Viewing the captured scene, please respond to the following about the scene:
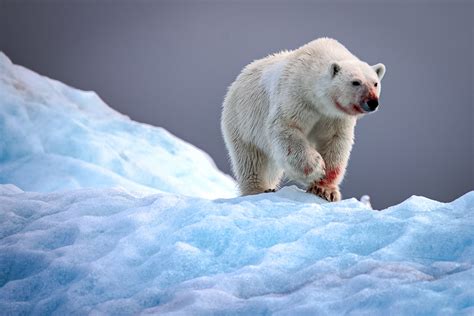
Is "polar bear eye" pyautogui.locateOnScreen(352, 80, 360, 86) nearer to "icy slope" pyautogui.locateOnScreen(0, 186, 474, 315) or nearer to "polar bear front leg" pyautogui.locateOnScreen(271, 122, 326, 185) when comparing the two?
"polar bear front leg" pyautogui.locateOnScreen(271, 122, 326, 185)

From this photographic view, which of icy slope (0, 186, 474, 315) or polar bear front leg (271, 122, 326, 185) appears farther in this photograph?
polar bear front leg (271, 122, 326, 185)

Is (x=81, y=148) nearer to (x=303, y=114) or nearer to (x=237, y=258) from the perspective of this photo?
(x=303, y=114)

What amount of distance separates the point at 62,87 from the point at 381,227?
10868 mm

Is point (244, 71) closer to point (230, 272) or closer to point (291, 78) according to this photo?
point (291, 78)

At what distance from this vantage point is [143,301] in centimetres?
369

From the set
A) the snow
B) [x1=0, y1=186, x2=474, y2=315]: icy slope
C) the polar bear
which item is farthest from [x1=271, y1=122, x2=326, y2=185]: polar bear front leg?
[x1=0, y1=186, x2=474, y2=315]: icy slope

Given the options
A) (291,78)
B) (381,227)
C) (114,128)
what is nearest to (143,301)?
(381,227)

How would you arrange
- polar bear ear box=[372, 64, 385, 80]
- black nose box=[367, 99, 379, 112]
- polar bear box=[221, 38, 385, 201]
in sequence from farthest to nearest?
polar bear ear box=[372, 64, 385, 80] → polar bear box=[221, 38, 385, 201] → black nose box=[367, 99, 379, 112]

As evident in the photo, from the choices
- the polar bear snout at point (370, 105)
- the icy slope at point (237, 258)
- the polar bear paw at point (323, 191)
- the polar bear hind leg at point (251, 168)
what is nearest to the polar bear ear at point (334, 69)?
the polar bear snout at point (370, 105)

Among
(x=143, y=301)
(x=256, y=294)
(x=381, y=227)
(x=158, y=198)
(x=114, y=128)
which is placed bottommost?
(x=143, y=301)

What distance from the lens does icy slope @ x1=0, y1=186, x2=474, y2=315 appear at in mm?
3352

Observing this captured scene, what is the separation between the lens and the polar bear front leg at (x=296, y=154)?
227 inches

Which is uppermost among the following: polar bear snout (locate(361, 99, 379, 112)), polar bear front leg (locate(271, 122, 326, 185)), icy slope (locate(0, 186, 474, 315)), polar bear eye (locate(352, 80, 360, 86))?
polar bear eye (locate(352, 80, 360, 86))

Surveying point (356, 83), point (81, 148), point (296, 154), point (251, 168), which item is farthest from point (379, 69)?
point (81, 148)
